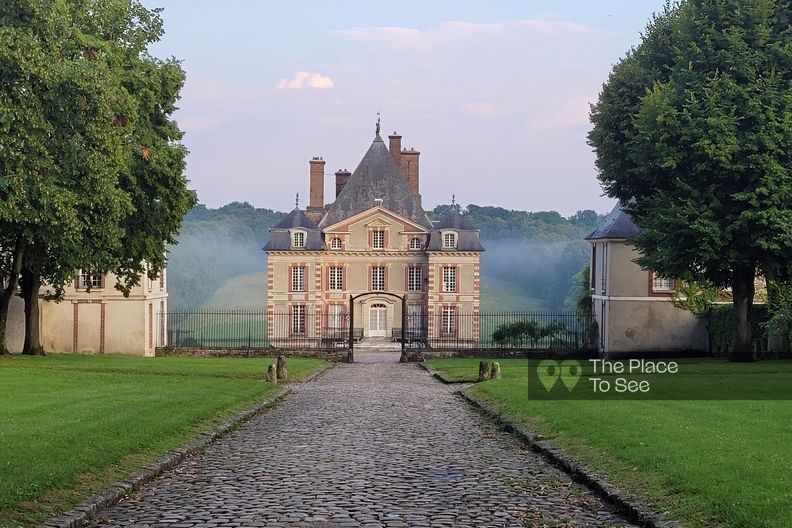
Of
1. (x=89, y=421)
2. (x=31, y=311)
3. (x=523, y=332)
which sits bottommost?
(x=89, y=421)

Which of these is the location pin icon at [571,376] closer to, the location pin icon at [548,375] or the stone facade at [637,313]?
the location pin icon at [548,375]

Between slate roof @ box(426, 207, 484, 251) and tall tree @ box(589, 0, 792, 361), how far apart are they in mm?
35947

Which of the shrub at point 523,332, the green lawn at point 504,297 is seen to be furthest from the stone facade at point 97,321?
the green lawn at point 504,297

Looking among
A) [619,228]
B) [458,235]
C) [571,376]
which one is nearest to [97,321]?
[619,228]

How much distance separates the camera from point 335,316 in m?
68.1

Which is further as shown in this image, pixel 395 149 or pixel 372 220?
pixel 395 149

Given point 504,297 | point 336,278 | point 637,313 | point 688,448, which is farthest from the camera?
point 504,297

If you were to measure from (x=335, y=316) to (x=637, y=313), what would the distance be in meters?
24.8

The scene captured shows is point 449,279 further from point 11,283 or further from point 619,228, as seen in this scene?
point 11,283

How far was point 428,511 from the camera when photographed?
966 centimetres

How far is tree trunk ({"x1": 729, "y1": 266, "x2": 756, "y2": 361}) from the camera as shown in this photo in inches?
1350

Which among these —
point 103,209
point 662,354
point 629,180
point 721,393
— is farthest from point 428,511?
point 662,354

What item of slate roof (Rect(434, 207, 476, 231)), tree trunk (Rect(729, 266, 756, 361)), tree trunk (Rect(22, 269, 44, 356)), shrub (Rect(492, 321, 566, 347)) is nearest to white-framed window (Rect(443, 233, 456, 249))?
slate roof (Rect(434, 207, 476, 231))

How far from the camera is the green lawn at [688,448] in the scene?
8945mm
